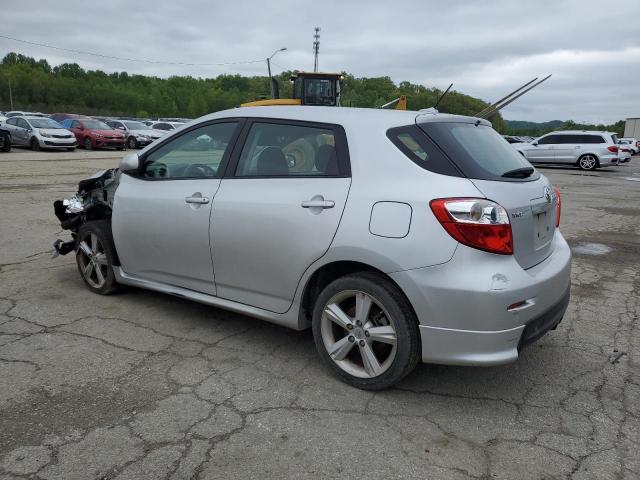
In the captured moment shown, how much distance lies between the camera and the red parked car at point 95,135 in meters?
26.4

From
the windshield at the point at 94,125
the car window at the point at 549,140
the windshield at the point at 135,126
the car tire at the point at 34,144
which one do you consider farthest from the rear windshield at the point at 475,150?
the windshield at the point at 135,126

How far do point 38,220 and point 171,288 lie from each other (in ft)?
16.7

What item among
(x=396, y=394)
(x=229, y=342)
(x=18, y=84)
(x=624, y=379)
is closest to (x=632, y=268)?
(x=624, y=379)

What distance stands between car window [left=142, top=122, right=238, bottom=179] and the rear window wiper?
1821 mm

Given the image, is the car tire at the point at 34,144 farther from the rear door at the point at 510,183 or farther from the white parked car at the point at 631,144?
the white parked car at the point at 631,144

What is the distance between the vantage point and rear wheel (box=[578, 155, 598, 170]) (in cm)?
2359

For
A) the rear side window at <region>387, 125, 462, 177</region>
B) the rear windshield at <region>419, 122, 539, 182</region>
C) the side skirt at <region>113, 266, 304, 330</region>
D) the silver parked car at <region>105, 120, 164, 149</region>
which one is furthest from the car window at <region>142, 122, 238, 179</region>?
the silver parked car at <region>105, 120, 164, 149</region>

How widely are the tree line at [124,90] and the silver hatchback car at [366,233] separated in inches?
2446

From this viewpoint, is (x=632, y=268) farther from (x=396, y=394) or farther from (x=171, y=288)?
(x=171, y=288)

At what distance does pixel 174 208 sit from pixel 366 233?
160 centimetres

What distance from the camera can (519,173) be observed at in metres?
3.28

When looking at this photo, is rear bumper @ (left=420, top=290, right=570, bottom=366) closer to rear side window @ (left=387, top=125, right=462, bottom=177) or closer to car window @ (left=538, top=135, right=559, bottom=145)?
rear side window @ (left=387, top=125, right=462, bottom=177)

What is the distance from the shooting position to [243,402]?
3.05 meters

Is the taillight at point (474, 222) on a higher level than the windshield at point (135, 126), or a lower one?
higher
